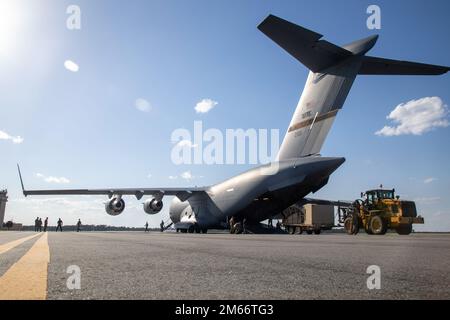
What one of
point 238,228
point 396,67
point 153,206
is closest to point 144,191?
point 153,206

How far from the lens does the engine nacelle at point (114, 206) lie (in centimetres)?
2605

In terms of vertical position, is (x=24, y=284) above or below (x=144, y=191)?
below

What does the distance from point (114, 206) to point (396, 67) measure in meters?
18.9

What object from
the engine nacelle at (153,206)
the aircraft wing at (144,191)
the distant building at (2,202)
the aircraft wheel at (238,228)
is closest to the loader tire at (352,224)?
the aircraft wheel at (238,228)

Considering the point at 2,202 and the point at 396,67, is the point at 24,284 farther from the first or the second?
the point at 2,202

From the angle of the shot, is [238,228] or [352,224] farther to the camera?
[238,228]

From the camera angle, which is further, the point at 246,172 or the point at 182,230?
the point at 182,230

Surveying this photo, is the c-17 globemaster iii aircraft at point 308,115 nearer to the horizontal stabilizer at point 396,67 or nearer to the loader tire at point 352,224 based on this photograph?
the horizontal stabilizer at point 396,67

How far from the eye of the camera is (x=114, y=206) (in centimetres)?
2606
